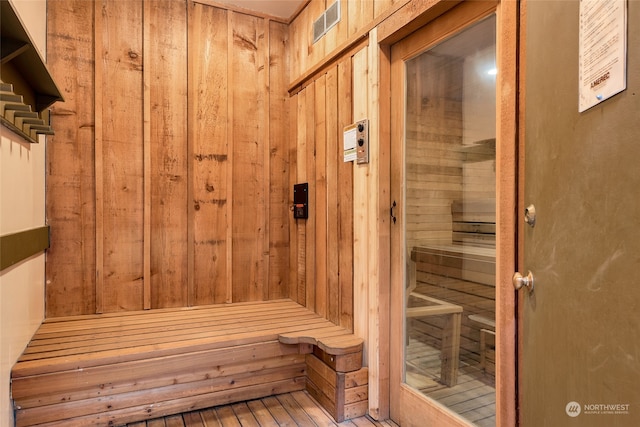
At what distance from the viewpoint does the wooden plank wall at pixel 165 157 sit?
265cm

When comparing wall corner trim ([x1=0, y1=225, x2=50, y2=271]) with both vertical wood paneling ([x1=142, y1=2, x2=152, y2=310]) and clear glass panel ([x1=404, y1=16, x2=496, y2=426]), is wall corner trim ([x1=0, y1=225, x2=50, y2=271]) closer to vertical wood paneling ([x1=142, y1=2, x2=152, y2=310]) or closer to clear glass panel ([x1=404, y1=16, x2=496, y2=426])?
vertical wood paneling ([x1=142, y1=2, x2=152, y2=310])

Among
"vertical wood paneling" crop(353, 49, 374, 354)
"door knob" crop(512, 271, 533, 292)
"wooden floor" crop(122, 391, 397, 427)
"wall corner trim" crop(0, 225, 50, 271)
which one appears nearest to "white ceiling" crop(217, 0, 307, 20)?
"vertical wood paneling" crop(353, 49, 374, 354)

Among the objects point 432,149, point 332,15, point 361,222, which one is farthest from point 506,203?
point 332,15

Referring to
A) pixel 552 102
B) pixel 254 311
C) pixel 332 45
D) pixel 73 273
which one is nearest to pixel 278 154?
pixel 332 45

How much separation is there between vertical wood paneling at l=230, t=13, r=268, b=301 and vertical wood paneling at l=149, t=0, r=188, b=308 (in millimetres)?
389

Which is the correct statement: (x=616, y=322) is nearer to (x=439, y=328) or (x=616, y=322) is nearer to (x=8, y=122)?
(x=439, y=328)

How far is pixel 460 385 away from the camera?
5.81 feet

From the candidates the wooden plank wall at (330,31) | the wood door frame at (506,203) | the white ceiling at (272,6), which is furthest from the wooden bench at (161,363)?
the white ceiling at (272,6)

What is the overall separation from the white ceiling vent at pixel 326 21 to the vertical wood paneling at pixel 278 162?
54 centimetres

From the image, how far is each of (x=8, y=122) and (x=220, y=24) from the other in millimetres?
1921

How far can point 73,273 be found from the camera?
2645 mm

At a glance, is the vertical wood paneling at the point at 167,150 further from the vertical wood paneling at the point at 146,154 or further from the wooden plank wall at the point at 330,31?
the wooden plank wall at the point at 330,31

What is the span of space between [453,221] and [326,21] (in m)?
1.69

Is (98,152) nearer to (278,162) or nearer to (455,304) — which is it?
(278,162)
